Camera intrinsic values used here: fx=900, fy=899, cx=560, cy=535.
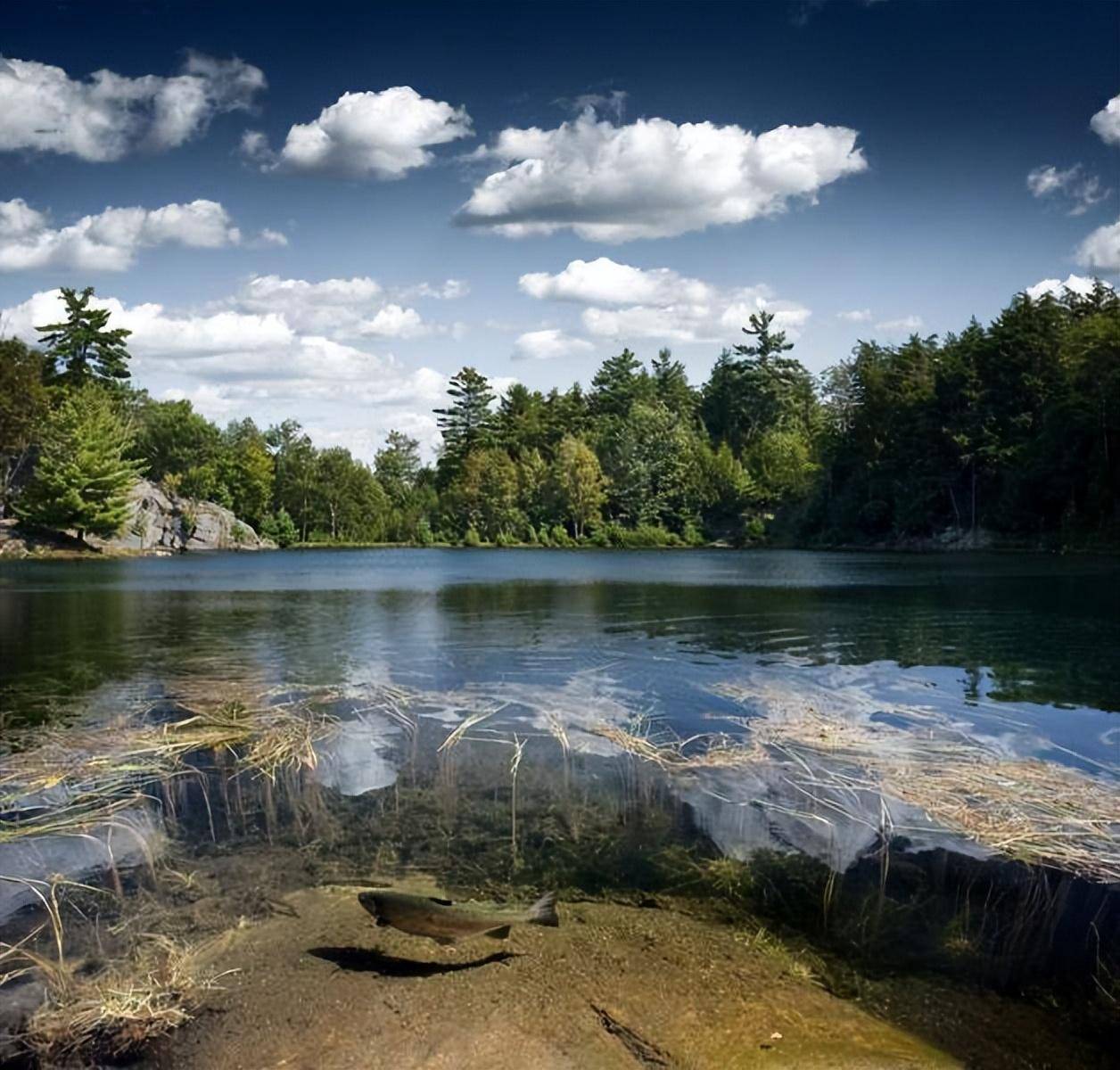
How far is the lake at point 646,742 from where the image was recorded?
23.9 feet

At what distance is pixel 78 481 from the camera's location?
6575 cm

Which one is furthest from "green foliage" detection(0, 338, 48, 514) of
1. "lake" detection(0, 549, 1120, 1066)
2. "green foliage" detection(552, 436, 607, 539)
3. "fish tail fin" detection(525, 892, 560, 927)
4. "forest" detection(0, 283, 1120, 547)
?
"fish tail fin" detection(525, 892, 560, 927)

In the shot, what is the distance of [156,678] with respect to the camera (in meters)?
16.3

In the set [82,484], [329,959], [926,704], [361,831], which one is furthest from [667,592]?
[82,484]

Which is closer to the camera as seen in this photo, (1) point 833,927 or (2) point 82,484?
(1) point 833,927

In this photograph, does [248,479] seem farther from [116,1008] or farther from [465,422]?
[116,1008]

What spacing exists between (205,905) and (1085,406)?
2591 inches

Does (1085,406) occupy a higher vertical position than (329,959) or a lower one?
higher

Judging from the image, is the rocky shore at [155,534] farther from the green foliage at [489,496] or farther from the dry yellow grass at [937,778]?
the dry yellow grass at [937,778]

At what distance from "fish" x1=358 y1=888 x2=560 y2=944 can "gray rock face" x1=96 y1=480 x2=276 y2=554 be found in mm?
73539

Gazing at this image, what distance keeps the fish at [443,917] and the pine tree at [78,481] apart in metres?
68.5

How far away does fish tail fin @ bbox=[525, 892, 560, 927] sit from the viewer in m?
6.18

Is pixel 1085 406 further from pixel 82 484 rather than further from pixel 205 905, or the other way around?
pixel 82 484

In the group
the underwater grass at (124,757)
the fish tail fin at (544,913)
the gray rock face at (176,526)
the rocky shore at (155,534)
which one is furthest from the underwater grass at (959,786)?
the gray rock face at (176,526)
